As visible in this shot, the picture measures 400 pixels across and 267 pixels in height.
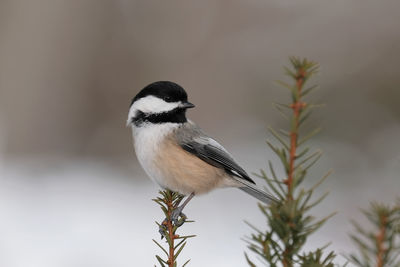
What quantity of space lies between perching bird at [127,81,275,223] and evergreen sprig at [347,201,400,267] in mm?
1551

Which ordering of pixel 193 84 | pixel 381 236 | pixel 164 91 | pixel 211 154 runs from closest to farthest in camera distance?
pixel 381 236
pixel 164 91
pixel 211 154
pixel 193 84

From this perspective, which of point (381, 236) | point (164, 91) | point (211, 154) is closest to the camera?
point (381, 236)

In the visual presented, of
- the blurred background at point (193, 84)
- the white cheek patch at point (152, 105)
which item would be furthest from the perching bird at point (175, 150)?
the blurred background at point (193, 84)

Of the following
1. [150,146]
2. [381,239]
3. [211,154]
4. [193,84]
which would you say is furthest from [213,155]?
[193,84]

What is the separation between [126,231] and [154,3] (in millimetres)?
3115

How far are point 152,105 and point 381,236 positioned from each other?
5.51 feet

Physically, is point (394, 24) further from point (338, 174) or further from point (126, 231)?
point (126, 231)

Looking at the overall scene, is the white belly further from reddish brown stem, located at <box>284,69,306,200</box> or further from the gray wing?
reddish brown stem, located at <box>284,69,306,200</box>

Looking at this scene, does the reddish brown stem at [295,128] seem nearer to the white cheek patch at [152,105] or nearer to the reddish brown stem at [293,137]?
the reddish brown stem at [293,137]

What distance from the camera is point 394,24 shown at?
5.66 meters

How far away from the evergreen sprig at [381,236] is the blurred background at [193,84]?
3.42 meters

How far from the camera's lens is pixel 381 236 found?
742mm

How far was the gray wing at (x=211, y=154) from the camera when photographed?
2.48 metres

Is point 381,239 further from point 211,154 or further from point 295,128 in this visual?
point 211,154
